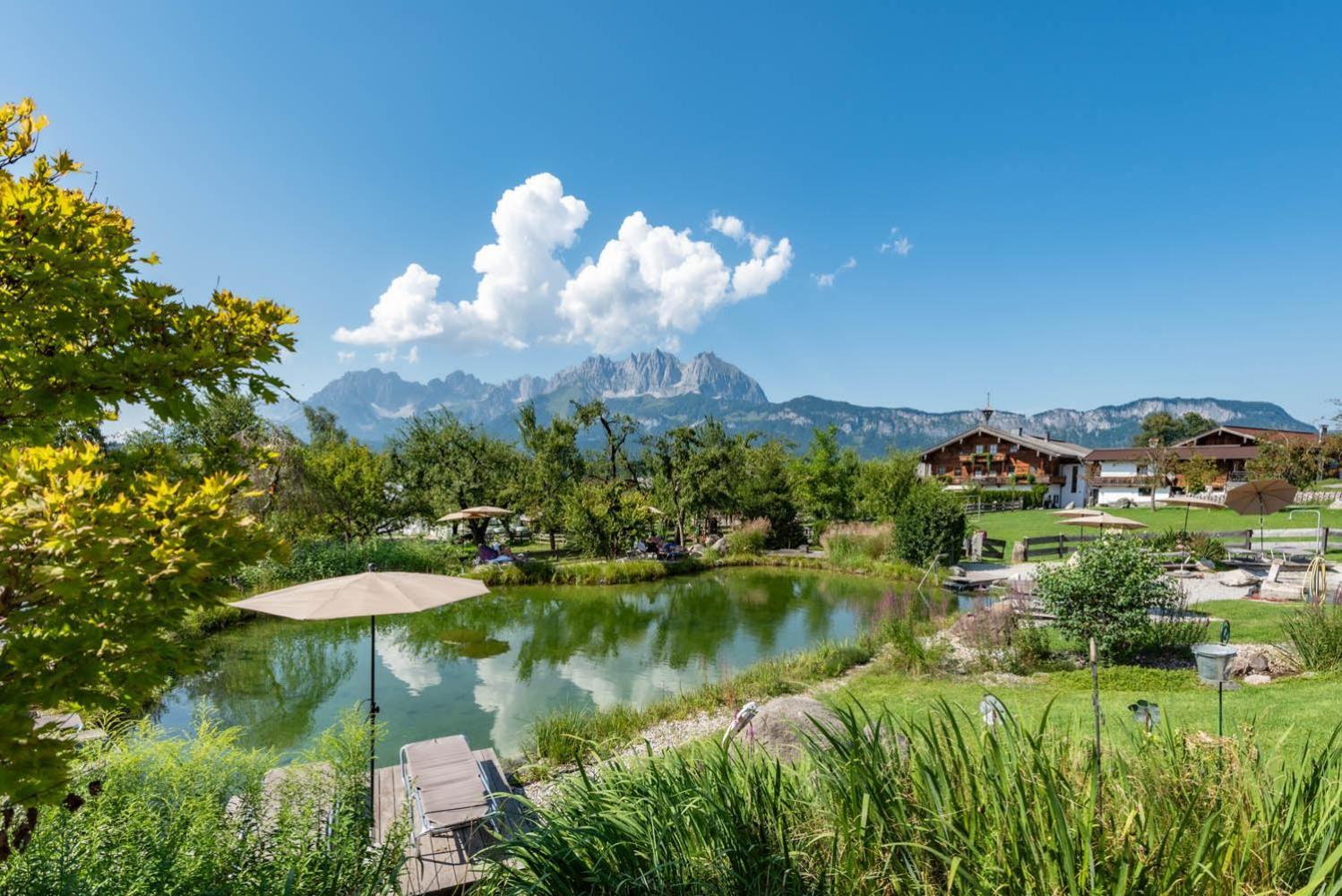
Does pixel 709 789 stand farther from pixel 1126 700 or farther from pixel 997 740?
pixel 1126 700

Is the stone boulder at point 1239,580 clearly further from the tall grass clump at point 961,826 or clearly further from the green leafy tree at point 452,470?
the green leafy tree at point 452,470

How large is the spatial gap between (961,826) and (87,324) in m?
4.20

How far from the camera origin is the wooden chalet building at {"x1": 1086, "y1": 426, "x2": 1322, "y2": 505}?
123 feet

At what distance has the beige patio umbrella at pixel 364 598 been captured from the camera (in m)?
5.38

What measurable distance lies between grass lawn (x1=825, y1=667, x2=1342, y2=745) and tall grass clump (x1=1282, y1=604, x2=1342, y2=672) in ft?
1.93

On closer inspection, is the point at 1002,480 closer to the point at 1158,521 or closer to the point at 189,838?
the point at 1158,521

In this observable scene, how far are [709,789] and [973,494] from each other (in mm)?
38895

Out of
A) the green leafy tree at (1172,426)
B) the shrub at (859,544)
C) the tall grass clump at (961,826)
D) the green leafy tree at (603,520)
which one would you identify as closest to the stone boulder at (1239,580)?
the shrub at (859,544)

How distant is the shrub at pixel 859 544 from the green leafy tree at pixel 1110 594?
1079 cm

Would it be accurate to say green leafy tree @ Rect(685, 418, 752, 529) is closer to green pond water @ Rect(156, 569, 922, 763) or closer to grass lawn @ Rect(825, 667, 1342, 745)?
green pond water @ Rect(156, 569, 922, 763)

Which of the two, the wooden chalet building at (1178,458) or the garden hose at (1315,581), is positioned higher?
the wooden chalet building at (1178,458)

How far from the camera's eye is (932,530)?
62.3 ft

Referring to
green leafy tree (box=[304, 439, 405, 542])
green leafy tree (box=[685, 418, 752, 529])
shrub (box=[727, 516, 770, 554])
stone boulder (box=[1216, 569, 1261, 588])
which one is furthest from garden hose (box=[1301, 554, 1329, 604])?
green leafy tree (box=[304, 439, 405, 542])

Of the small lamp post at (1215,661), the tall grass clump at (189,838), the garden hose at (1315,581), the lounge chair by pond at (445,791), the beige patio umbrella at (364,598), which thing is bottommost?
the lounge chair by pond at (445,791)
